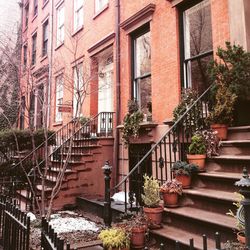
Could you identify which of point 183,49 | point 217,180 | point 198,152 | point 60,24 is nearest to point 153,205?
point 217,180

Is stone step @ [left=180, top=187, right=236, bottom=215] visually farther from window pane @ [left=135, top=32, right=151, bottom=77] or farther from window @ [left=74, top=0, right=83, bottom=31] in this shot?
window @ [left=74, top=0, right=83, bottom=31]

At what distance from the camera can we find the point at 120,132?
368 inches

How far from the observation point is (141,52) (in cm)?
949

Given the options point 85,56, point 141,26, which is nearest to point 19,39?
point 85,56

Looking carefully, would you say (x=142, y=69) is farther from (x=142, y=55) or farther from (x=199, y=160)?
(x=199, y=160)

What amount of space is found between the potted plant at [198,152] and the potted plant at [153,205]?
94 cm

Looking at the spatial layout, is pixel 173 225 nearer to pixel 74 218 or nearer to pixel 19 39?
pixel 74 218

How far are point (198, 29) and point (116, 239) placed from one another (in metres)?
5.45

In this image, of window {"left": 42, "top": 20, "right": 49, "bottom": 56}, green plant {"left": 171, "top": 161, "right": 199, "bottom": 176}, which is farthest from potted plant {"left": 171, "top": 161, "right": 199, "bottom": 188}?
window {"left": 42, "top": 20, "right": 49, "bottom": 56}

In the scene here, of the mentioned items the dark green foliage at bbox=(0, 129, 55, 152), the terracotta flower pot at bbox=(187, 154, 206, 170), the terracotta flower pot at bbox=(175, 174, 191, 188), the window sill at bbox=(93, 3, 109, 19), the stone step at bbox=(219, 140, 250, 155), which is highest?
the window sill at bbox=(93, 3, 109, 19)

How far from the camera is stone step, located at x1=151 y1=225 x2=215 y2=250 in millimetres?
4121

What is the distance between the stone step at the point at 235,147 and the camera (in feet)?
17.5

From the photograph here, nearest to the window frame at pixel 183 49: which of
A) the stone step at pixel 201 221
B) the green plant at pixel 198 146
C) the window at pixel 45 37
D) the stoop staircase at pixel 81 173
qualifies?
the green plant at pixel 198 146

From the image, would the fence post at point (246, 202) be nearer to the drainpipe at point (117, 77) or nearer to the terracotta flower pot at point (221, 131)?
the terracotta flower pot at point (221, 131)
